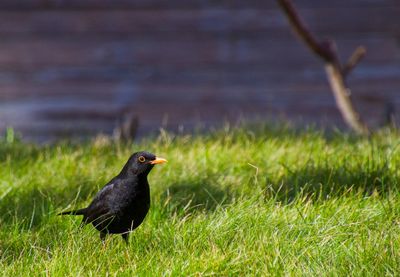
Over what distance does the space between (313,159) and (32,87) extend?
16.1 feet

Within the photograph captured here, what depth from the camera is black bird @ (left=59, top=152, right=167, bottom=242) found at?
4.91 m

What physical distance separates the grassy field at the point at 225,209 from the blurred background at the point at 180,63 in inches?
109

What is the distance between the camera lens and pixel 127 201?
493 cm

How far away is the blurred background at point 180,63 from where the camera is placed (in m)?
10.2

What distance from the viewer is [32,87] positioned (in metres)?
10.4

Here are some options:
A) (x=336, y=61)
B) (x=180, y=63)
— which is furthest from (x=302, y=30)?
(x=180, y=63)

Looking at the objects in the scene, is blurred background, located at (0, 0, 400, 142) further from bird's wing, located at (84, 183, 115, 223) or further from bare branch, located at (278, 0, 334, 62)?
bird's wing, located at (84, 183, 115, 223)

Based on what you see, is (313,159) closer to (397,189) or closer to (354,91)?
(397,189)

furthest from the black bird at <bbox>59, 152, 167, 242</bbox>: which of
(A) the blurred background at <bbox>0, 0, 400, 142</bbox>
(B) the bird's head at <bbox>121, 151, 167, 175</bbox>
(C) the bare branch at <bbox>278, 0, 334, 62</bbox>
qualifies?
(A) the blurred background at <bbox>0, 0, 400, 142</bbox>

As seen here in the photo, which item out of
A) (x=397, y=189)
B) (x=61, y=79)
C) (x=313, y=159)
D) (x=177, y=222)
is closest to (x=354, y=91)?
(x=61, y=79)

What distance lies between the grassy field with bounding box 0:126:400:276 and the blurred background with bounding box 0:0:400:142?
9.11 feet

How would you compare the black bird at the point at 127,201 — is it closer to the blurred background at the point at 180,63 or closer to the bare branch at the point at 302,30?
the bare branch at the point at 302,30

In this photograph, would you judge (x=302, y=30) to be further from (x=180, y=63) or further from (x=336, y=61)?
(x=180, y=63)

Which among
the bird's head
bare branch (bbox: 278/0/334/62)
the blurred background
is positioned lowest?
the blurred background
